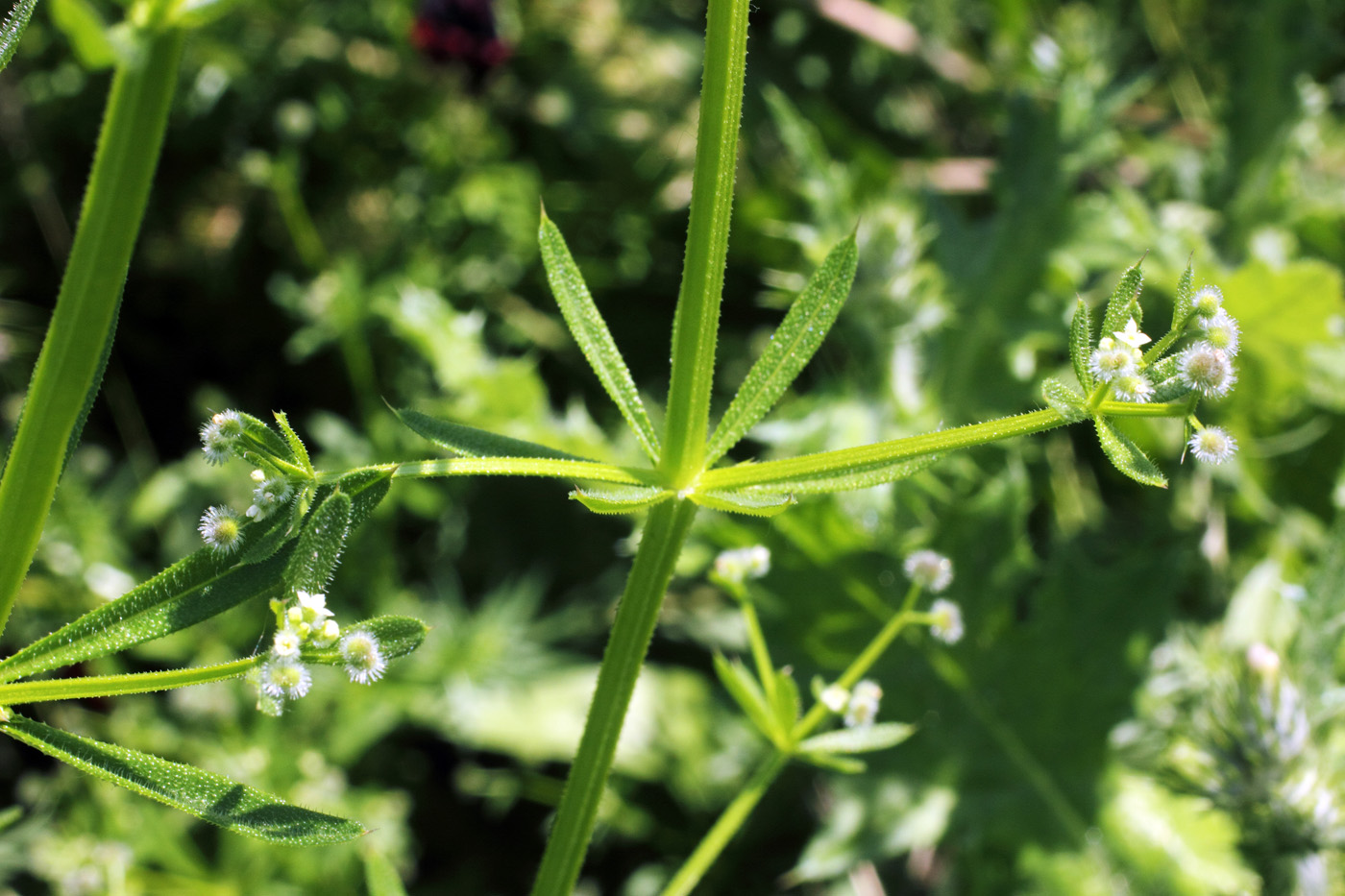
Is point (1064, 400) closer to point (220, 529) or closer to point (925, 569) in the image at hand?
point (925, 569)

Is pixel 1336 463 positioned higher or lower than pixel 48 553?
higher

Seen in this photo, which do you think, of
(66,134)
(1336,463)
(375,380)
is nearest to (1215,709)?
(1336,463)

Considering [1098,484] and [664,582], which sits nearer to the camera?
[664,582]

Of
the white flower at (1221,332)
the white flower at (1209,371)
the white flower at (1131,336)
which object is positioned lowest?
A: the white flower at (1209,371)

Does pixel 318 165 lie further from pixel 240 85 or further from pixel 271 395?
pixel 271 395

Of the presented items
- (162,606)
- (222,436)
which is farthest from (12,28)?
(162,606)

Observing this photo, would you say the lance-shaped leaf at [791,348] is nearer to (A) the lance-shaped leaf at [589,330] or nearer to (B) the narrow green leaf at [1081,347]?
(A) the lance-shaped leaf at [589,330]

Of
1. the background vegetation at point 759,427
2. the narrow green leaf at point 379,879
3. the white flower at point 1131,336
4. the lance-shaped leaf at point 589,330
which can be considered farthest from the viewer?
the background vegetation at point 759,427

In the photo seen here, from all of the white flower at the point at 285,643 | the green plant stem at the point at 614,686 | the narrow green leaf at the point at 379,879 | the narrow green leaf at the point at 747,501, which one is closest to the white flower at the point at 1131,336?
the narrow green leaf at the point at 747,501
